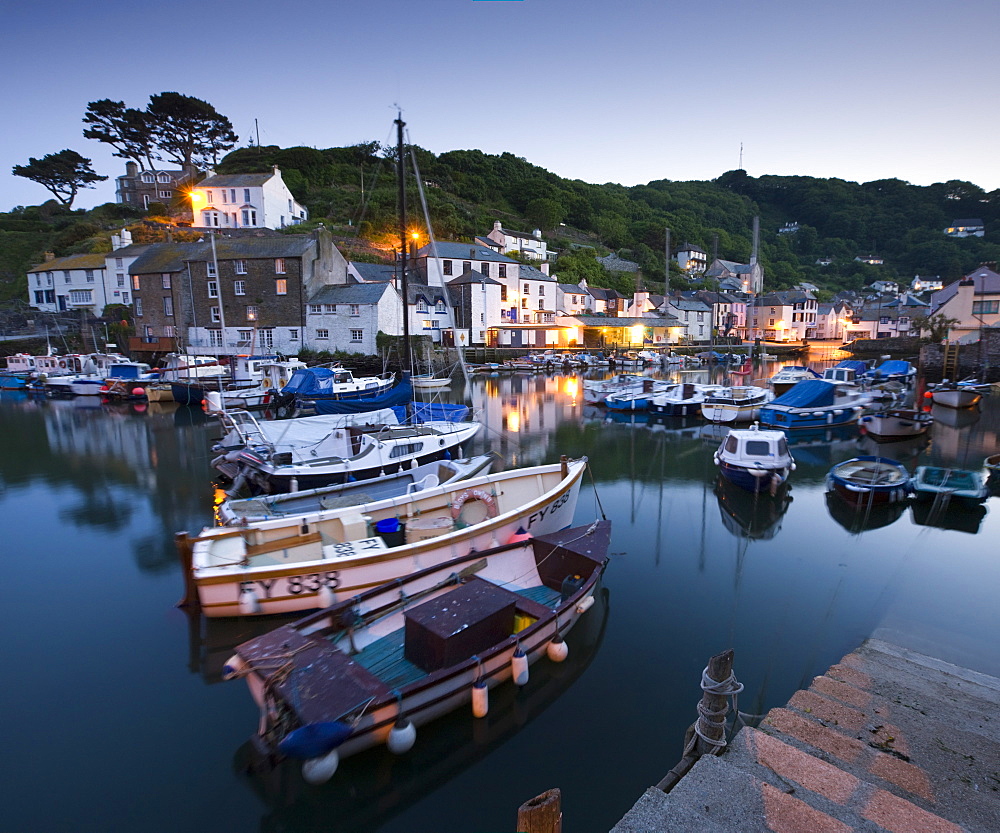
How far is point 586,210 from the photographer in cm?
10731

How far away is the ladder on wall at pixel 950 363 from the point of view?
129 ft

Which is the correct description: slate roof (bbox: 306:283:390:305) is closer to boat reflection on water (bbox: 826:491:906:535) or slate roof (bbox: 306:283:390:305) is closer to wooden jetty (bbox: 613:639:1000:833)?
boat reflection on water (bbox: 826:491:906:535)

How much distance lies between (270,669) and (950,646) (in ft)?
33.2

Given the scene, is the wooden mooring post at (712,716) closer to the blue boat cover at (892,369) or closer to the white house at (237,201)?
the blue boat cover at (892,369)

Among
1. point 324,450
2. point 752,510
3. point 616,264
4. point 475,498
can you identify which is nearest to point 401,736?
point 475,498

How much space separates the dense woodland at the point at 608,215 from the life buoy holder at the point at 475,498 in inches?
1341

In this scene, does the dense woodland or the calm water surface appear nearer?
the calm water surface

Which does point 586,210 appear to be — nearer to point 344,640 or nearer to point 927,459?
point 927,459

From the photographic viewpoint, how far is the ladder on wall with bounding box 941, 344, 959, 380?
1545 inches

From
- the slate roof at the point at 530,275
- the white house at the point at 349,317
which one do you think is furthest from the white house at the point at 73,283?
the slate roof at the point at 530,275

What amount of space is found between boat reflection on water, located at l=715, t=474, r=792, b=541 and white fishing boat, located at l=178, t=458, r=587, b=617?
210 inches

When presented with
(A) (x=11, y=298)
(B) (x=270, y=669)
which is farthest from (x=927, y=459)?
(A) (x=11, y=298)

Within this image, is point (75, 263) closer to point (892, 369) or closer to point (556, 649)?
→ point (556, 649)

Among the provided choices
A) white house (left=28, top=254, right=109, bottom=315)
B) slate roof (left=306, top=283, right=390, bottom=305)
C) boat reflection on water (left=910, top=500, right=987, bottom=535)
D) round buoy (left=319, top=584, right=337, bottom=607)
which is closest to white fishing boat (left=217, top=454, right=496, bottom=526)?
round buoy (left=319, top=584, right=337, bottom=607)
